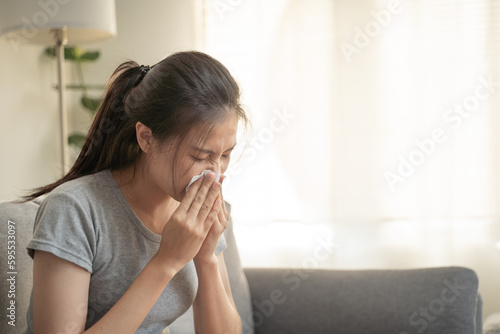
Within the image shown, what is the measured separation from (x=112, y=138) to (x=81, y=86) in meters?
1.93

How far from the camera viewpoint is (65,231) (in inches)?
40.8

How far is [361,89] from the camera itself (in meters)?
2.89

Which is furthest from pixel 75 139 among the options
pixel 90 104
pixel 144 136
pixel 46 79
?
pixel 144 136

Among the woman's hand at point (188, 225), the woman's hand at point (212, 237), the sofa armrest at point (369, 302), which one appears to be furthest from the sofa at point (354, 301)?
the woman's hand at point (188, 225)

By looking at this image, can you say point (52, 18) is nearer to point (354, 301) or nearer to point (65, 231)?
point (65, 231)

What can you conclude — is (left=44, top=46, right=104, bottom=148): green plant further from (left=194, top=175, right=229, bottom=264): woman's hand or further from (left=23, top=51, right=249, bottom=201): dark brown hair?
(left=194, top=175, right=229, bottom=264): woman's hand

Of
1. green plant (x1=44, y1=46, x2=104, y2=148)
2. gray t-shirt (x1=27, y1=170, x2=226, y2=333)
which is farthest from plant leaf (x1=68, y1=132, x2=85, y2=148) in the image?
gray t-shirt (x1=27, y1=170, x2=226, y2=333)

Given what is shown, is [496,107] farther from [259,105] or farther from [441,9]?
[259,105]

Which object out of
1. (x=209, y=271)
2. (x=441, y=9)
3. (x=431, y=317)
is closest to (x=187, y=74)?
(x=209, y=271)

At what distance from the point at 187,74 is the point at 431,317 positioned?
0.99 meters

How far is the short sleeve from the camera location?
3.32 feet

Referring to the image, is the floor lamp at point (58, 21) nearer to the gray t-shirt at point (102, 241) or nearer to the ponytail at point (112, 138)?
the ponytail at point (112, 138)

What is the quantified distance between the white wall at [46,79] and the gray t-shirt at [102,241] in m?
1.69

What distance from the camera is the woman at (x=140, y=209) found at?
1025 millimetres
